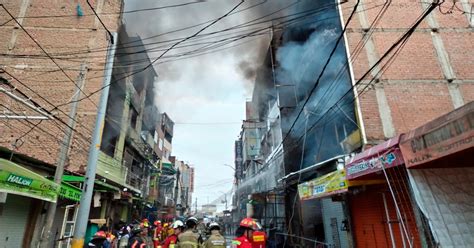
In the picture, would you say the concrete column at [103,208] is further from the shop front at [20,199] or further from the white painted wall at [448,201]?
the white painted wall at [448,201]

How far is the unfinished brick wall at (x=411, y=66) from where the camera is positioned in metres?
9.41

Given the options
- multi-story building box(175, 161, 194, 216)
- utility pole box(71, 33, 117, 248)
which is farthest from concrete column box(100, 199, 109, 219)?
multi-story building box(175, 161, 194, 216)

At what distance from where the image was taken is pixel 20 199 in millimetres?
8188

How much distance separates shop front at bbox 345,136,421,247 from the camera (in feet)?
16.3

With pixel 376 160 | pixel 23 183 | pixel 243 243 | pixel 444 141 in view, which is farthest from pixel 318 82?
pixel 23 183

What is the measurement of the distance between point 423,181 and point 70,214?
503 inches

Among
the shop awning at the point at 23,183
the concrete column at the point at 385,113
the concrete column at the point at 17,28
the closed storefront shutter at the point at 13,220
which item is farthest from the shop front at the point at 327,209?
the concrete column at the point at 17,28

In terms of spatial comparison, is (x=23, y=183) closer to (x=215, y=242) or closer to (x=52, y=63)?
(x=215, y=242)

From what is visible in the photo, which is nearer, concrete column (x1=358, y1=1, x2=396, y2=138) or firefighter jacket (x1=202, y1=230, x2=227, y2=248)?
firefighter jacket (x1=202, y1=230, x2=227, y2=248)

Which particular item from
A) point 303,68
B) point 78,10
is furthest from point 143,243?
Result: point 78,10

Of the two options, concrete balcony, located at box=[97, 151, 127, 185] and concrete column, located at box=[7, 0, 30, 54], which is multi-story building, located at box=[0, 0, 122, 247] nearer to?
concrete column, located at box=[7, 0, 30, 54]

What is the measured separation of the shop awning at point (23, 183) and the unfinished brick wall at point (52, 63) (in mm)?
6240

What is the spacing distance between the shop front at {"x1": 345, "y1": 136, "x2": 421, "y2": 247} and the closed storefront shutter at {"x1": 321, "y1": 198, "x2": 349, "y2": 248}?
3.56ft

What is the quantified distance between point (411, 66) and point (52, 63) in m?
17.8
